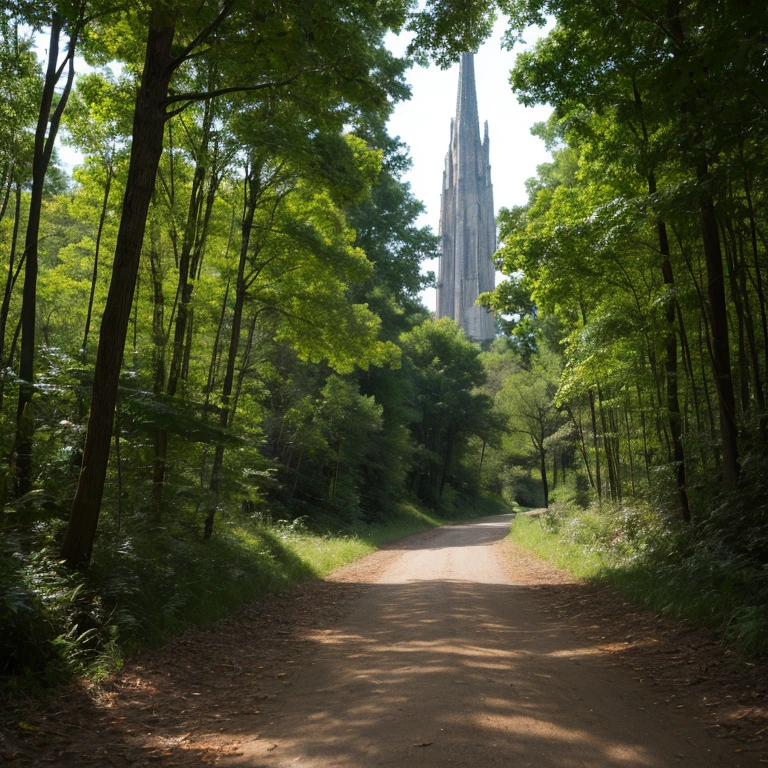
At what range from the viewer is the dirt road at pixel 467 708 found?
3691mm

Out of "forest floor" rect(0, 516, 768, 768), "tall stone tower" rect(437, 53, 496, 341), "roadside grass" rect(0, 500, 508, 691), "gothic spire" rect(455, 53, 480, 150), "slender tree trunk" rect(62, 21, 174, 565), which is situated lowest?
"forest floor" rect(0, 516, 768, 768)

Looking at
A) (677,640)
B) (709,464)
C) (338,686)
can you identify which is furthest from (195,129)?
(709,464)

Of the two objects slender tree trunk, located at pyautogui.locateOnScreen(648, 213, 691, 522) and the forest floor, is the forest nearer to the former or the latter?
slender tree trunk, located at pyautogui.locateOnScreen(648, 213, 691, 522)

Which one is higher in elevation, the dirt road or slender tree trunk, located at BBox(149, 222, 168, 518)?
slender tree trunk, located at BBox(149, 222, 168, 518)

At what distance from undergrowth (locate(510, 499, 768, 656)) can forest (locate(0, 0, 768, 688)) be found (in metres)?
0.06

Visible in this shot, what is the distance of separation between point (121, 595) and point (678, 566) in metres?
7.26

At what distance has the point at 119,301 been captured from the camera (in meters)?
6.71

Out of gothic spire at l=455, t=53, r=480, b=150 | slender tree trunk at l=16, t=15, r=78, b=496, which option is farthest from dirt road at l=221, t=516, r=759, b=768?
gothic spire at l=455, t=53, r=480, b=150

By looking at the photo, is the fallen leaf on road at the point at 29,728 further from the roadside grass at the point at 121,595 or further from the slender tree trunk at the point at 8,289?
the slender tree trunk at the point at 8,289

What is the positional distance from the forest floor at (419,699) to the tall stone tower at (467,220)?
3799 inches

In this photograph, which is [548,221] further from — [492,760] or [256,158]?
A: [492,760]

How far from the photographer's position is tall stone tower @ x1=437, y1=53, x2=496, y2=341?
4134 inches

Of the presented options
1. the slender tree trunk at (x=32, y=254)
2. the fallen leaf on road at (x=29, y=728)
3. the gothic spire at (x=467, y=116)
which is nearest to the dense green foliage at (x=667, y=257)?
the fallen leaf on road at (x=29, y=728)

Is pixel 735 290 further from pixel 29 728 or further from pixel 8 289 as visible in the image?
pixel 8 289
